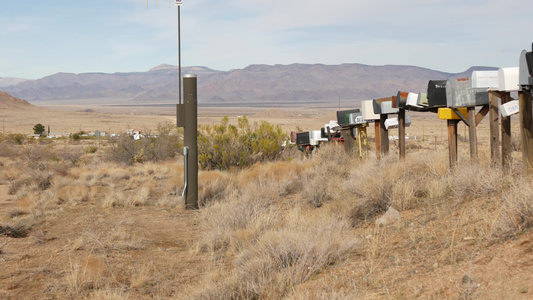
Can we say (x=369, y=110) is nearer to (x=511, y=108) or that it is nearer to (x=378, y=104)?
(x=378, y=104)

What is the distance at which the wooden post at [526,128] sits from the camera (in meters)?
8.36

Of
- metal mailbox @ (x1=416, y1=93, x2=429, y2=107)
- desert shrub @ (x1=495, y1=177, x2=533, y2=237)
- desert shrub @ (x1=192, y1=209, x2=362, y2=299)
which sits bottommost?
desert shrub @ (x1=192, y1=209, x2=362, y2=299)

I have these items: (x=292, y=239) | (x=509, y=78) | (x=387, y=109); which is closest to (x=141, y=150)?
(x=387, y=109)

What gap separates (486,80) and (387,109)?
5.13 meters

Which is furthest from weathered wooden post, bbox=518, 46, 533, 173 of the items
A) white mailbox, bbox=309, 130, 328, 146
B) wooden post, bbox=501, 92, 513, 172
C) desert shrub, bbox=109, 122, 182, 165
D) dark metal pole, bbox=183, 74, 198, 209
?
desert shrub, bbox=109, 122, 182, 165

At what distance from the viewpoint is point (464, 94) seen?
1122 centimetres

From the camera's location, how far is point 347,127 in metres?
18.7

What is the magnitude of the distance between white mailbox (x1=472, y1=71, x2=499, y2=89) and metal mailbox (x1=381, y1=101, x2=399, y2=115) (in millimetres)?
4670

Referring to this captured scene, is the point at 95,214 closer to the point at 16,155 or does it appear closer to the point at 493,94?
the point at 493,94

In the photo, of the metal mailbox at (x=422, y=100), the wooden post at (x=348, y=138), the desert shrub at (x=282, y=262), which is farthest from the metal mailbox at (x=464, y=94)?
the wooden post at (x=348, y=138)

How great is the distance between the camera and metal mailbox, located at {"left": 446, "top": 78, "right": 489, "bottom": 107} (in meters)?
11.1

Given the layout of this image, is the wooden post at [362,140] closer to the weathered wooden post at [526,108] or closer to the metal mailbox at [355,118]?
the metal mailbox at [355,118]

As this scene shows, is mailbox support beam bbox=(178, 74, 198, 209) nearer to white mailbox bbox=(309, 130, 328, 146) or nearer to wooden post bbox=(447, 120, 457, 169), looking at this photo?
wooden post bbox=(447, 120, 457, 169)

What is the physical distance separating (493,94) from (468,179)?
2410mm
